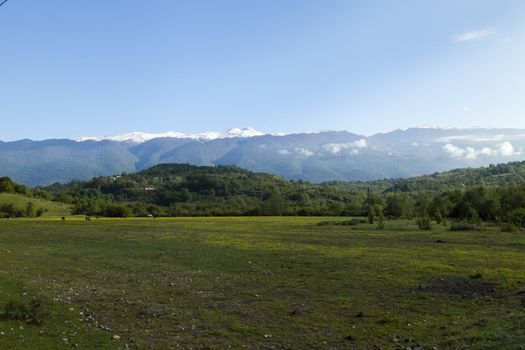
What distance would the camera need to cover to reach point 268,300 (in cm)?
1936

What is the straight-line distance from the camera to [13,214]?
109750mm

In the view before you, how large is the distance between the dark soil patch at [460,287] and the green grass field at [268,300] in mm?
49

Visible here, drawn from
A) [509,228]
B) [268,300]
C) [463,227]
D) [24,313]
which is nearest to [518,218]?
[509,228]

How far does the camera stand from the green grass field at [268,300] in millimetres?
13633

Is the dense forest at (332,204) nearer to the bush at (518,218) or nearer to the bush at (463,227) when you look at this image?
the bush at (518,218)

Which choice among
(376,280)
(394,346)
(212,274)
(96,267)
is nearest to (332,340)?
(394,346)

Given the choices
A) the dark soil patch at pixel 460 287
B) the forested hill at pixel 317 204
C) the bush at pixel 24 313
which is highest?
the bush at pixel 24 313

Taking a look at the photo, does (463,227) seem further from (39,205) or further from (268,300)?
(39,205)

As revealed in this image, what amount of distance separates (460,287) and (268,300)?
9636mm

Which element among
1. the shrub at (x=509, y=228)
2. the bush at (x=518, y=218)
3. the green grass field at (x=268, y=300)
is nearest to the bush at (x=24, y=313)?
the green grass field at (x=268, y=300)

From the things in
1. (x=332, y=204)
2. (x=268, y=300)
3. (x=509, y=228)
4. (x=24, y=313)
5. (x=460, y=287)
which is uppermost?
(x=24, y=313)

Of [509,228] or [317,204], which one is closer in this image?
[509,228]

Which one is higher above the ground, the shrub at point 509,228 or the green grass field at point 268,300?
the green grass field at point 268,300

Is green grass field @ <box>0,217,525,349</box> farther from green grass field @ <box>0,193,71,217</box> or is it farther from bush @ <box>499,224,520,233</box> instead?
green grass field @ <box>0,193,71,217</box>
